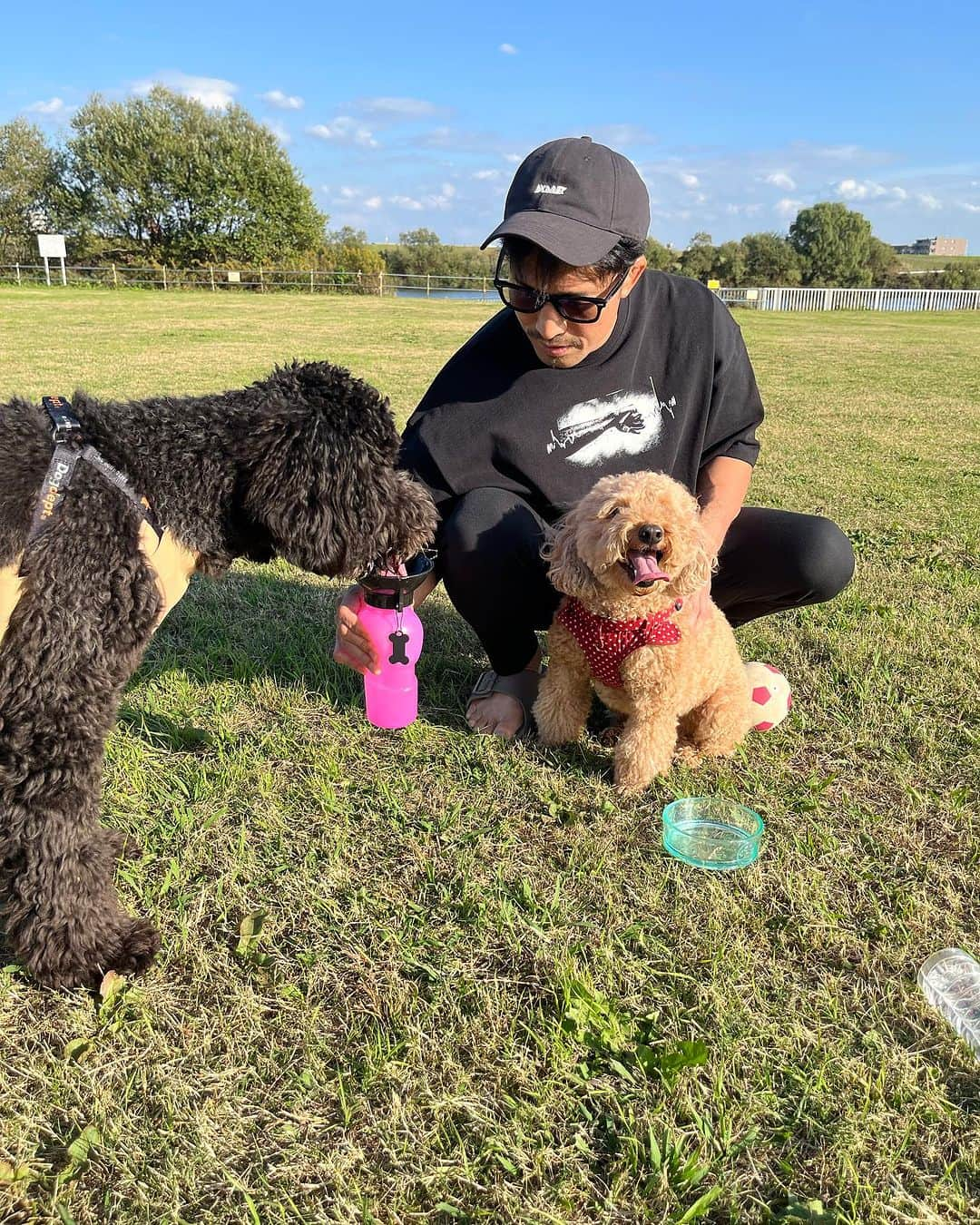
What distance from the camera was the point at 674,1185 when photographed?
174cm

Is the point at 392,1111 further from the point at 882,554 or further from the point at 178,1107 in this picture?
the point at 882,554

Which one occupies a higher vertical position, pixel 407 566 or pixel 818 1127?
pixel 407 566

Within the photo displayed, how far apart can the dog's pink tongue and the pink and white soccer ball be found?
83 cm

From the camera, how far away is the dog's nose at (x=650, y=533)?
2.70 metres

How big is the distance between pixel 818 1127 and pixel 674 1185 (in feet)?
1.25

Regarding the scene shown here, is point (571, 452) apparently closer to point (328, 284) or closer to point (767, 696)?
point (767, 696)

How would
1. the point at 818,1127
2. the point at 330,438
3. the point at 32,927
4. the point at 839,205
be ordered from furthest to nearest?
the point at 839,205 → the point at 330,438 → the point at 32,927 → the point at 818,1127

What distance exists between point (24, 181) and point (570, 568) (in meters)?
73.4

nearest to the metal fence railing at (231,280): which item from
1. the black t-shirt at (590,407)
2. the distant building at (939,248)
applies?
the black t-shirt at (590,407)

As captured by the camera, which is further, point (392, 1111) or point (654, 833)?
point (654, 833)

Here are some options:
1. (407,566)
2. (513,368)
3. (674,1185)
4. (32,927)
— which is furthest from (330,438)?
(674,1185)

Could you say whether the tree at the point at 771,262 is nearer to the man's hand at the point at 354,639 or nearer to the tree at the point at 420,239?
the tree at the point at 420,239

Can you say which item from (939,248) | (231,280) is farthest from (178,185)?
(939,248)

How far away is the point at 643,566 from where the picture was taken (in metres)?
2.77
